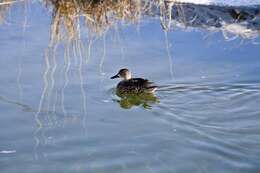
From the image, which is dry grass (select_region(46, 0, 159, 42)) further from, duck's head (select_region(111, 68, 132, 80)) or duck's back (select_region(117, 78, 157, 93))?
duck's back (select_region(117, 78, 157, 93))

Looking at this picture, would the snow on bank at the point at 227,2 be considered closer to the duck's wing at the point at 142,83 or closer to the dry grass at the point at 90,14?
the dry grass at the point at 90,14

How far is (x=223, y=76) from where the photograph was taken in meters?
8.44

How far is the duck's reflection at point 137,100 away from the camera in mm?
7886

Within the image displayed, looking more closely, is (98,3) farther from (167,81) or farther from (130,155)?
(130,155)

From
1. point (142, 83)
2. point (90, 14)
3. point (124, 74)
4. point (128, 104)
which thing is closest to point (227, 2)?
point (90, 14)

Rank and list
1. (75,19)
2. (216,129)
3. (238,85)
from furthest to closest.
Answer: (75,19) < (238,85) < (216,129)

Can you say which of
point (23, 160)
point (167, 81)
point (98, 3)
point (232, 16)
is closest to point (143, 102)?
point (167, 81)

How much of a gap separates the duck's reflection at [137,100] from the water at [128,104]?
0.15 ft

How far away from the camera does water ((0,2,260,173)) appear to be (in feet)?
20.2

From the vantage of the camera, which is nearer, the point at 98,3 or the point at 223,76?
the point at 223,76

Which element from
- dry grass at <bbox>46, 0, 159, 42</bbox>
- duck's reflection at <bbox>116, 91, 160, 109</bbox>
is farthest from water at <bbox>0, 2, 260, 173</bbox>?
dry grass at <bbox>46, 0, 159, 42</bbox>

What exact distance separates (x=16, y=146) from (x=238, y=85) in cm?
290

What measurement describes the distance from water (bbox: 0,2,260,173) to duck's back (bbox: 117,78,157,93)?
0.42 feet

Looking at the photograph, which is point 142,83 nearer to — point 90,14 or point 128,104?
point 128,104
